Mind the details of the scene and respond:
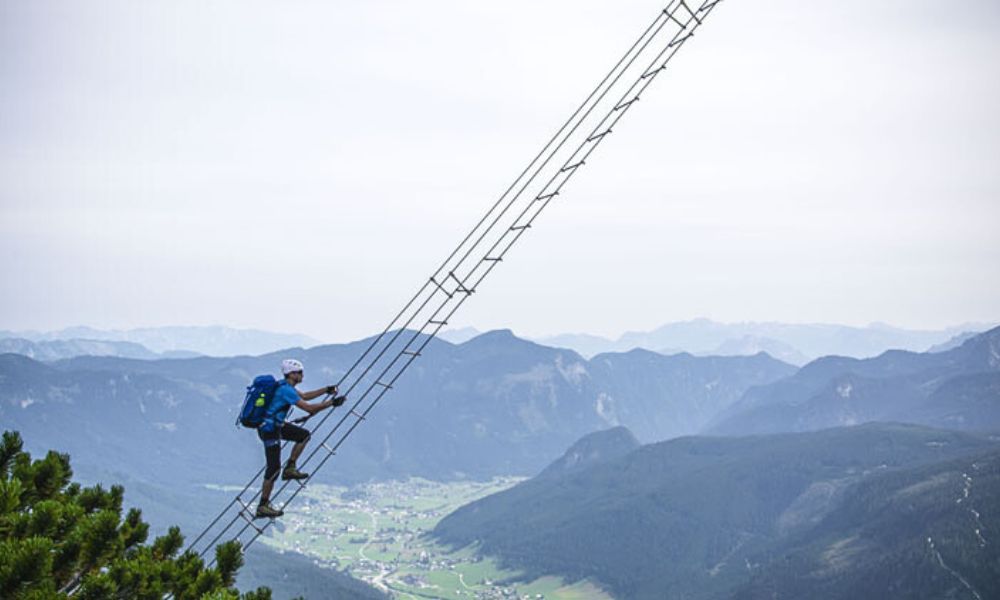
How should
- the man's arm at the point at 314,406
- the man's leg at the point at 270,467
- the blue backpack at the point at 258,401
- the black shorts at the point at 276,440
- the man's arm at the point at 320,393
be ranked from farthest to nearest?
the black shorts at the point at 276,440 < the man's leg at the point at 270,467 < the blue backpack at the point at 258,401 < the man's arm at the point at 320,393 < the man's arm at the point at 314,406

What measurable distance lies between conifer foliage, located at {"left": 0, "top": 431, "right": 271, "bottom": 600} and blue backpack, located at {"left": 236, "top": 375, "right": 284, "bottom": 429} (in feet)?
9.51

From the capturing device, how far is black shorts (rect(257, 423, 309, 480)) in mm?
19906

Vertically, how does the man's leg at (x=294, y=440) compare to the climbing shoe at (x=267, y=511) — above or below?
above

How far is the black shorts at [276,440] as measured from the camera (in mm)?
19906

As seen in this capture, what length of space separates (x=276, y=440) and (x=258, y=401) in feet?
3.87

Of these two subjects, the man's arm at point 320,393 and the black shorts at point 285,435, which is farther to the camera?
the black shorts at point 285,435

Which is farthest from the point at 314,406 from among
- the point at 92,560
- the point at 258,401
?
the point at 92,560

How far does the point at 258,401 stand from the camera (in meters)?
19.5

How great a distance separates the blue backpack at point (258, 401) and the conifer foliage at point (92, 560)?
9.51 ft

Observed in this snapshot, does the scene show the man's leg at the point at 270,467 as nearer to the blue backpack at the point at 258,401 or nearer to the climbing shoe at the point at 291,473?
the climbing shoe at the point at 291,473

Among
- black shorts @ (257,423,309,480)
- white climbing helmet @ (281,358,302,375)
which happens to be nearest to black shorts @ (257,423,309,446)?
black shorts @ (257,423,309,480)

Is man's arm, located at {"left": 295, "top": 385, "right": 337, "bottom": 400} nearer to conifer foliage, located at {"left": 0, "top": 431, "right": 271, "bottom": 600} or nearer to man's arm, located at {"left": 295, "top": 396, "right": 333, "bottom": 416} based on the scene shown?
man's arm, located at {"left": 295, "top": 396, "right": 333, "bottom": 416}

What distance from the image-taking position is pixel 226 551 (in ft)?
63.3

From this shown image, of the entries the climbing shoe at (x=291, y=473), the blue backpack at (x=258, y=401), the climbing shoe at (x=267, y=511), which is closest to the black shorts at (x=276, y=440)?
the climbing shoe at (x=291, y=473)
